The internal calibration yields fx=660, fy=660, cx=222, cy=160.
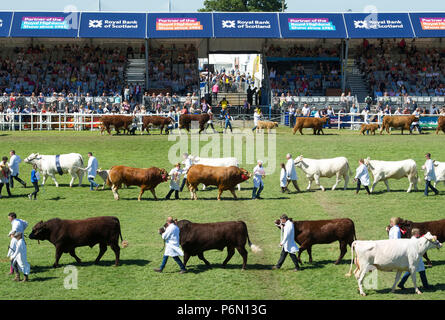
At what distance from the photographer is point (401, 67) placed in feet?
164

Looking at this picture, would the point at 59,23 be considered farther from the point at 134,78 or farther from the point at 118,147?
the point at 118,147

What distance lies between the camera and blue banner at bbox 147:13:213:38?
45312mm

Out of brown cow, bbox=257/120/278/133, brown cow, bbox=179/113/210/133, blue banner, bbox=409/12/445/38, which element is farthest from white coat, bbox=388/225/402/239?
blue banner, bbox=409/12/445/38

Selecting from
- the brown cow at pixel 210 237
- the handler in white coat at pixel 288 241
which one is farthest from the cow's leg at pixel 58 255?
the handler in white coat at pixel 288 241

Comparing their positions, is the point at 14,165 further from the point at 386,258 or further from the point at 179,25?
the point at 179,25

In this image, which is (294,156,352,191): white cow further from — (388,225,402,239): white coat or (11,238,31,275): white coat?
(11,238,31,275): white coat

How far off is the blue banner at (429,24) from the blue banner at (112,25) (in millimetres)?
19177

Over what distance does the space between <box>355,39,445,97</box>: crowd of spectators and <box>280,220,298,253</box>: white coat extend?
33.1 meters

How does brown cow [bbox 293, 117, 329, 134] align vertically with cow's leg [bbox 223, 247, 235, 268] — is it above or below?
above

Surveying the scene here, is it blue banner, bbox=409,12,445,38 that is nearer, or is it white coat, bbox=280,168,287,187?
white coat, bbox=280,168,287,187

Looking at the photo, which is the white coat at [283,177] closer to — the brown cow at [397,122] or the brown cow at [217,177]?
the brown cow at [217,177]

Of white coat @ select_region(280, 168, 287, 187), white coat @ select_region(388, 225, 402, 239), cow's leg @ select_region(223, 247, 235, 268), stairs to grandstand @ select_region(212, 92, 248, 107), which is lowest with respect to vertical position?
cow's leg @ select_region(223, 247, 235, 268)

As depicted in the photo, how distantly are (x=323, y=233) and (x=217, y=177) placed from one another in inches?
283

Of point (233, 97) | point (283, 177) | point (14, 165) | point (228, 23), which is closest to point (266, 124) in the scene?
point (228, 23)
